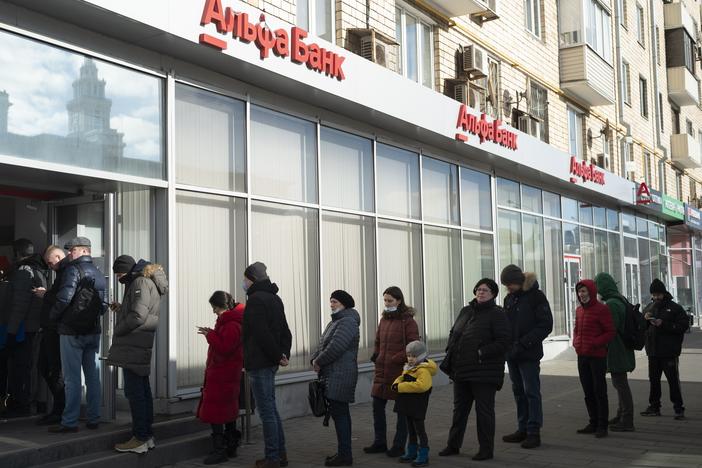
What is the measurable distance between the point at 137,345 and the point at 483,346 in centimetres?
312

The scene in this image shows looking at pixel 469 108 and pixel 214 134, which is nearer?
pixel 214 134

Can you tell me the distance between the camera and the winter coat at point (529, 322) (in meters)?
7.94

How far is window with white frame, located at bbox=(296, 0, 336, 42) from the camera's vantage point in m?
11.1

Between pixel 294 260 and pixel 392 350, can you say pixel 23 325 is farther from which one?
pixel 392 350

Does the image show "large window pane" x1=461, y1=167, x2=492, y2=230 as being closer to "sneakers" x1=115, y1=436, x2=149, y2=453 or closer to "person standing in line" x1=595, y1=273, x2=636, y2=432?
"person standing in line" x1=595, y1=273, x2=636, y2=432

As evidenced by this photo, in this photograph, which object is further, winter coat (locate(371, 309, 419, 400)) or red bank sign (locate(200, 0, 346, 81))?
red bank sign (locate(200, 0, 346, 81))

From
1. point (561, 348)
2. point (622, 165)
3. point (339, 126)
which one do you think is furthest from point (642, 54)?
point (339, 126)

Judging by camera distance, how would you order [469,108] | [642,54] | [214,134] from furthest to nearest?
1. [642,54]
2. [469,108]
3. [214,134]

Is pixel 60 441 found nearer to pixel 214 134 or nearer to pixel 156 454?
pixel 156 454

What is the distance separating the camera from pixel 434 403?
11.1m

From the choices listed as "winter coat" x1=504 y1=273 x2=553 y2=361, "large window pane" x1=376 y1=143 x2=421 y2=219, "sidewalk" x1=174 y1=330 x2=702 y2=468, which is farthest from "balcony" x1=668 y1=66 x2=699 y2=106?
"winter coat" x1=504 y1=273 x2=553 y2=361

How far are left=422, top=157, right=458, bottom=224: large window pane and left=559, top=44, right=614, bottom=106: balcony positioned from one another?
22.6 ft

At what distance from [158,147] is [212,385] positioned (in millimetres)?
2768

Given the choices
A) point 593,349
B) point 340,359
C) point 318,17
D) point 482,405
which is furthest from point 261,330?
point 318,17
